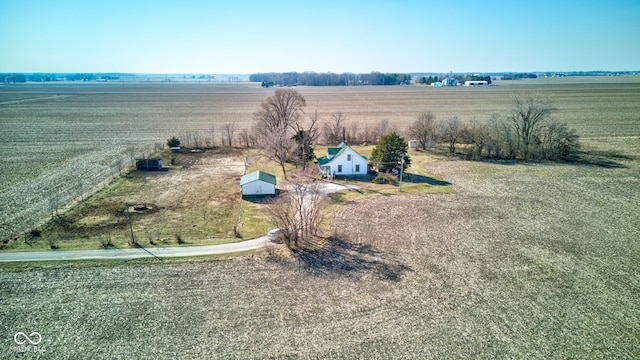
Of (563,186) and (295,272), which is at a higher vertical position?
(563,186)

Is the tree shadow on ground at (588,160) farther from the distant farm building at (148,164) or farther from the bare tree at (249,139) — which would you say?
the distant farm building at (148,164)

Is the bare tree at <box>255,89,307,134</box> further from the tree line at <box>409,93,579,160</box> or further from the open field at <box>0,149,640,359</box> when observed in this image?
the open field at <box>0,149,640,359</box>

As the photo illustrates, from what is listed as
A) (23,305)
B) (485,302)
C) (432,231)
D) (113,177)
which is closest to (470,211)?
(432,231)

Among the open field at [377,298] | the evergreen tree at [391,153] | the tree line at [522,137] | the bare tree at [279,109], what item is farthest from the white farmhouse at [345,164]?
the tree line at [522,137]

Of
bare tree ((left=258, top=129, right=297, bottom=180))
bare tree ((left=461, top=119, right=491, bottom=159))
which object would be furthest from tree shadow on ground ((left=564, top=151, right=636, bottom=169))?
bare tree ((left=258, top=129, right=297, bottom=180))

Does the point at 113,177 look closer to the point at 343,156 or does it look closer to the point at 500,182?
the point at 343,156

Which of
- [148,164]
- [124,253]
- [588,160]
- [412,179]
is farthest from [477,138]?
[124,253]
